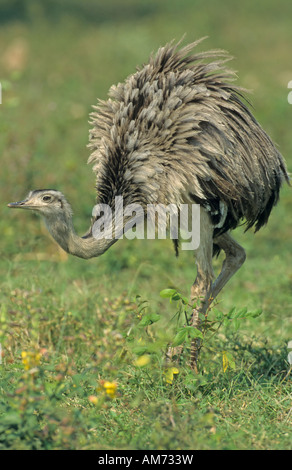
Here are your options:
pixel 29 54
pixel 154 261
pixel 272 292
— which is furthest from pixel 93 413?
pixel 29 54

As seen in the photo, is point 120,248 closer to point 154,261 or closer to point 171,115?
point 154,261

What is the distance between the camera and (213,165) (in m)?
3.85

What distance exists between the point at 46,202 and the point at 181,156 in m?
0.70

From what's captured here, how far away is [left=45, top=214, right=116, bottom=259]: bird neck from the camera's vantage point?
3.83 m

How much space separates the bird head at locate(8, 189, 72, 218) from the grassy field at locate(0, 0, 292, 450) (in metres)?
0.52

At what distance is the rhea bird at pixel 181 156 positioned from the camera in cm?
380

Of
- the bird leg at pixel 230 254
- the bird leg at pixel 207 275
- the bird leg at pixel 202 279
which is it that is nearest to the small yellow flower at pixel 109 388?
the bird leg at pixel 207 275

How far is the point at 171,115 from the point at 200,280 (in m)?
0.88

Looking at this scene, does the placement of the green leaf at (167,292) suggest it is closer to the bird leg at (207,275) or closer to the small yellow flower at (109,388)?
the bird leg at (207,275)

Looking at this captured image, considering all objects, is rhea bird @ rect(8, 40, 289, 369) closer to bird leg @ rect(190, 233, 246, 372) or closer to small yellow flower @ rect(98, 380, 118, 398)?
bird leg @ rect(190, 233, 246, 372)

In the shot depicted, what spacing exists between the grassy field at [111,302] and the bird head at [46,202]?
52 cm

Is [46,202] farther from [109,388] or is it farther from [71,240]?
[109,388]

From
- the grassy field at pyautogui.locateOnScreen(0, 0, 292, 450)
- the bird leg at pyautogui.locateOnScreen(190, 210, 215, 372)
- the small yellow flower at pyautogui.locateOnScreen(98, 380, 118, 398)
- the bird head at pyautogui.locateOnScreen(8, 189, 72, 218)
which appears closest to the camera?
the small yellow flower at pyautogui.locateOnScreen(98, 380, 118, 398)

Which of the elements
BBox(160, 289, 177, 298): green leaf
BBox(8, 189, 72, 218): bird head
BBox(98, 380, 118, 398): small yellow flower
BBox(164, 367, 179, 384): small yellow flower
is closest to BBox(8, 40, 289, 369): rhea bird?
BBox(8, 189, 72, 218): bird head
